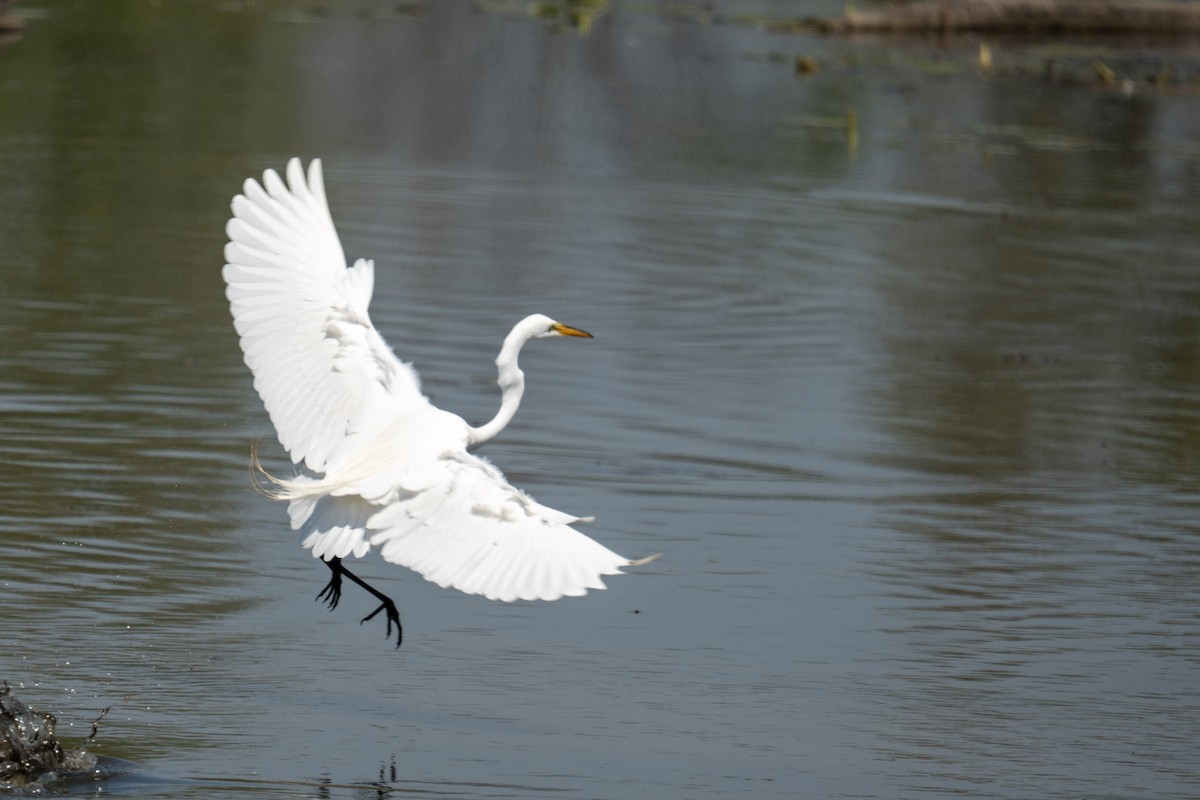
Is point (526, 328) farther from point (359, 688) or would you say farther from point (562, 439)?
point (562, 439)

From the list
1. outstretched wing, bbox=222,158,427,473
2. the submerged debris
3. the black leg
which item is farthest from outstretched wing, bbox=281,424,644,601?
the submerged debris

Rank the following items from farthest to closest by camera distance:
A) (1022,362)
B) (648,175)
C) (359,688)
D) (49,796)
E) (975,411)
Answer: (648,175)
(1022,362)
(975,411)
(359,688)
(49,796)

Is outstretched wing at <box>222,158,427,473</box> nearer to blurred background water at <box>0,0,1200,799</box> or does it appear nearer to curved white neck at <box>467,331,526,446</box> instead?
curved white neck at <box>467,331,526,446</box>

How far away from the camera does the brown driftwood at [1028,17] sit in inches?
1045

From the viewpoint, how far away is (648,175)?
16062mm

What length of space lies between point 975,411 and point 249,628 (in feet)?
14.5

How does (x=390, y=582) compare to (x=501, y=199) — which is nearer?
(x=390, y=582)

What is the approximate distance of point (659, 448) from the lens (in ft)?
28.1

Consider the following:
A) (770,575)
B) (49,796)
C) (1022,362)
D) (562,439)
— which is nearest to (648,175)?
(1022,362)

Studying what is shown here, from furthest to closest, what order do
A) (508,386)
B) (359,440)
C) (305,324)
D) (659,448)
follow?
1. (659,448)
2. (508,386)
3. (305,324)
4. (359,440)

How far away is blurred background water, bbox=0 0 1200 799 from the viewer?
221 inches

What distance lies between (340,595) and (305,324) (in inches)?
→ 35.9

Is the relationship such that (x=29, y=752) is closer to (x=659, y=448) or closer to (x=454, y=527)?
(x=454, y=527)

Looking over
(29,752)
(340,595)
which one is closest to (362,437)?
(340,595)
